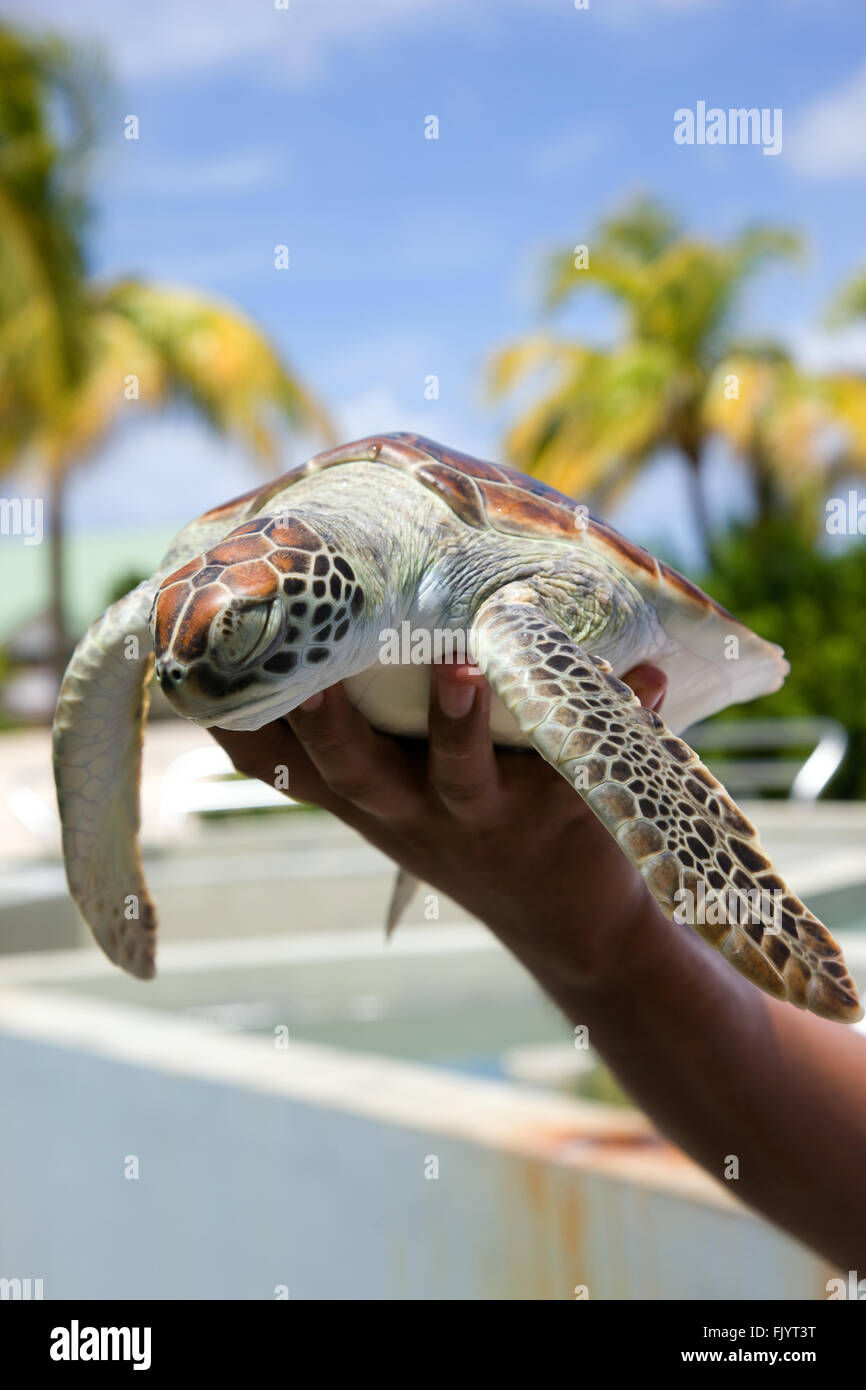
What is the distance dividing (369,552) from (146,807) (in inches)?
349

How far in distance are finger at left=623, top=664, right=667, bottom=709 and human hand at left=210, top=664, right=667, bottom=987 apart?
0.19 metres

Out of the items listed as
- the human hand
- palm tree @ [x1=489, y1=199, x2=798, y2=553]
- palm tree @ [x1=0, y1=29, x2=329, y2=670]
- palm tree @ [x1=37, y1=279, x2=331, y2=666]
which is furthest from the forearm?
palm tree @ [x1=37, y1=279, x2=331, y2=666]

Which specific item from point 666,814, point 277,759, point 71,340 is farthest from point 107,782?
point 71,340

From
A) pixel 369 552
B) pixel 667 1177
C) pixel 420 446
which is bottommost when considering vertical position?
pixel 667 1177

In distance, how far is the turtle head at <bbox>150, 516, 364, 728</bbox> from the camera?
0.93 metres

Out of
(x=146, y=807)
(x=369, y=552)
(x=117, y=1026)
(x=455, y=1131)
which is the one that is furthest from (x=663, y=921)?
(x=146, y=807)

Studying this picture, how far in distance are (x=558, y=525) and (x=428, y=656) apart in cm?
27

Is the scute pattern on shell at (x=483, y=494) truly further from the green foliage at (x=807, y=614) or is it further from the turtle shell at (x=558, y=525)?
the green foliage at (x=807, y=614)

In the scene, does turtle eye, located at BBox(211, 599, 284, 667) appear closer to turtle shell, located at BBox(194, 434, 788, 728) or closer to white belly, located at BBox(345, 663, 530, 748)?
white belly, located at BBox(345, 663, 530, 748)

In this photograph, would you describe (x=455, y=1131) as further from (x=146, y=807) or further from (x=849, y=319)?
(x=849, y=319)

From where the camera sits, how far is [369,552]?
3.75ft

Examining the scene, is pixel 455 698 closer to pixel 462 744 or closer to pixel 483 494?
pixel 462 744

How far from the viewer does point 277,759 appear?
114 centimetres

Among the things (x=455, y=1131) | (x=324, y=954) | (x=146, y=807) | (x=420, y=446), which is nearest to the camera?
(x=420, y=446)
